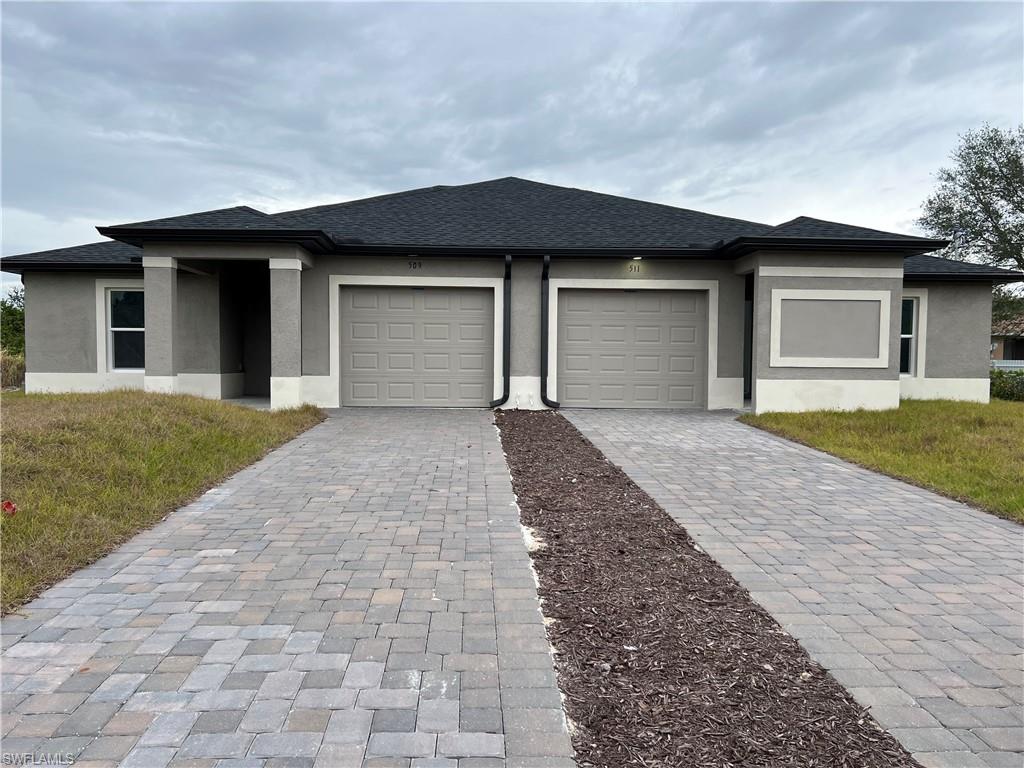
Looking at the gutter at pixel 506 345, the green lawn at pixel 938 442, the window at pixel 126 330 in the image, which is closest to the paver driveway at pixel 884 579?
the green lawn at pixel 938 442

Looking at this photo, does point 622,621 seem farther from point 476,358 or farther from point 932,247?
point 932,247

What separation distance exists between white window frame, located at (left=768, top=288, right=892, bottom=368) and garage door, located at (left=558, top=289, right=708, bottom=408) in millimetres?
1622

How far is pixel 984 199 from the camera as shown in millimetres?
24453

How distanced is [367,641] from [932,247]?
1247cm

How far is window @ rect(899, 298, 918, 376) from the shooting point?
1402 cm

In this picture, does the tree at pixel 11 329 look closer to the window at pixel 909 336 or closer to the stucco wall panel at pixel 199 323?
the stucco wall panel at pixel 199 323

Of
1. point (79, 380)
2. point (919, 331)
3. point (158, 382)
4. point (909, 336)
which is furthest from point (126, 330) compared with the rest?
point (919, 331)

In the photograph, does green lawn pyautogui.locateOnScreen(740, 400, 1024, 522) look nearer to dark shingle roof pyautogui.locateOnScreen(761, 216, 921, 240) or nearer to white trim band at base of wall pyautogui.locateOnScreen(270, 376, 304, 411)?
dark shingle roof pyautogui.locateOnScreen(761, 216, 921, 240)

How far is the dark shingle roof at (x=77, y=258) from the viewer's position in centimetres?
1316

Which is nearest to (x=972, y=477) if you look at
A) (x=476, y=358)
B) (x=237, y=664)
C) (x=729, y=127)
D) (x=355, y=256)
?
(x=237, y=664)

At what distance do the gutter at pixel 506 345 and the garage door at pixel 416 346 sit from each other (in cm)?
31

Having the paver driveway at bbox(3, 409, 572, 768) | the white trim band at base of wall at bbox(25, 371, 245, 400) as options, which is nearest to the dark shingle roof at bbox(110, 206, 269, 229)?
the white trim band at base of wall at bbox(25, 371, 245, 400)

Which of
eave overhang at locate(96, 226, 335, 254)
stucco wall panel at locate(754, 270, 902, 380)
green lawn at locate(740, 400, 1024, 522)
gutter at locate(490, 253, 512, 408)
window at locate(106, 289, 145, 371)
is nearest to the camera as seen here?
green lawn at locate(740, 400, 1024, 522)

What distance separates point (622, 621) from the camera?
3.20 meters
